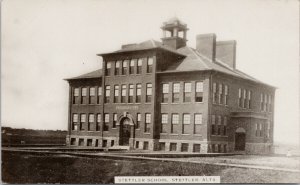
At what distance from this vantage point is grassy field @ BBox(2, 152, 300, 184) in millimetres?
19328

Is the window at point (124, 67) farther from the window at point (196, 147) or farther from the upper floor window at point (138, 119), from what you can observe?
the window at point (196, 147)

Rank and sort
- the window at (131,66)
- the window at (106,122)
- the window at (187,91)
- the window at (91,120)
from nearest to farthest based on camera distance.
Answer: the window at (187,91) → the window at (131,66) → the window at (106,122) → the window at (91,120)

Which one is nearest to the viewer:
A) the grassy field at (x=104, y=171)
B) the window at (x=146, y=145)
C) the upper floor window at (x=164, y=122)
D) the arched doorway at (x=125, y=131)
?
the grassy field at (x=104, y=171)

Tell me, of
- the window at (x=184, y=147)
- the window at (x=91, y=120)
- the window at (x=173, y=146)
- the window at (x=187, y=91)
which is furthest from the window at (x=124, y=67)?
the window at (x=184, y=147)

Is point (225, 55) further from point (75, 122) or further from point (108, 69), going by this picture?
point (75, 122)

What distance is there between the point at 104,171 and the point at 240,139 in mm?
15435

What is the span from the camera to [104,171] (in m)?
19.9

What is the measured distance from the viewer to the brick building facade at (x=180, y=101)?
3148 cm

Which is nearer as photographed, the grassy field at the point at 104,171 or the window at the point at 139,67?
the grassy field at the point at 104,171

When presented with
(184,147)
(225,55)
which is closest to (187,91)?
(184,147)

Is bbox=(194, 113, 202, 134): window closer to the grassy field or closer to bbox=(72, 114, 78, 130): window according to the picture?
bbox=(72, 114, 78, 130): window

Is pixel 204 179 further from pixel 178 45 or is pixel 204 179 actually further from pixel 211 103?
pixel 178 45

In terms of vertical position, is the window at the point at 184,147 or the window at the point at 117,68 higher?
the window at the point at 117,68

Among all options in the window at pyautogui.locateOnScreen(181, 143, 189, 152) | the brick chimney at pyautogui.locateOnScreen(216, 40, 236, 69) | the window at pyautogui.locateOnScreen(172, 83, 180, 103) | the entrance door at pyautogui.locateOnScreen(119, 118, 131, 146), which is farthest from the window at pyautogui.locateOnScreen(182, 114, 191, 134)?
the brick chimney at pyautogui.locateOnScreen(216, 40, 236, 69)
